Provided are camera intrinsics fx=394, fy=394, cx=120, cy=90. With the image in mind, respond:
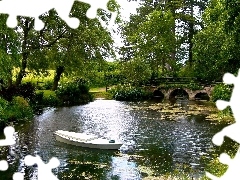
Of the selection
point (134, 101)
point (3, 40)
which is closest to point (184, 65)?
point (134, 101)

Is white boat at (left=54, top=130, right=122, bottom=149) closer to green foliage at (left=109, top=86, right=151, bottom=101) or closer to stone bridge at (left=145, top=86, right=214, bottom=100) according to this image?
green foliage at (left=109, top=86, right=151, bottom=101)

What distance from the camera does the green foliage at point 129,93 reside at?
42875 mm

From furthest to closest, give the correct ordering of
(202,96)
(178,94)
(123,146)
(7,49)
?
1. (178,94)
2. (202,96)
3. (123,146)
4. (7,49)

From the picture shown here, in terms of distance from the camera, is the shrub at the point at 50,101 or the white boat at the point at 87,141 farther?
the shrub at the point at 50,101

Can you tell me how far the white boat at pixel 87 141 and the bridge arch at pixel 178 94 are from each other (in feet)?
88.4

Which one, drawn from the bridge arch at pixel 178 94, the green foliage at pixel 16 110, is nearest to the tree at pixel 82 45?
the green foliage at pixel 16 110

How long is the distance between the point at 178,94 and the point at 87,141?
107 feet

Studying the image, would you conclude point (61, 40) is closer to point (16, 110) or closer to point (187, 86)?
point (16, 110)

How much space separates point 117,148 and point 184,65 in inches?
1539

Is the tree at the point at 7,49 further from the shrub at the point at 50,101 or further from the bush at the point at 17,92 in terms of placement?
the shrub at the point at 50,101

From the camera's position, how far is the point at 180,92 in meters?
49.2

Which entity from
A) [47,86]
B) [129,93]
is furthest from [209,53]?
[47,86]

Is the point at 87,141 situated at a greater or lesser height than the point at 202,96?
lesser

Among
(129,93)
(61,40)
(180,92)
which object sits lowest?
(180,92)
